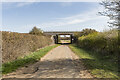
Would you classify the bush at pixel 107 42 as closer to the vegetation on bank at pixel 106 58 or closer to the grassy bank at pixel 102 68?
the vegetation on bank at pixel 106 58

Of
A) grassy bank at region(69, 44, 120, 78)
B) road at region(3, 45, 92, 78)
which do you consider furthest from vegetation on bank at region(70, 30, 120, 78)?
road at region(3, 45, 92, 78)

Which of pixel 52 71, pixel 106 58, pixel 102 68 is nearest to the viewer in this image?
pixel 52 71

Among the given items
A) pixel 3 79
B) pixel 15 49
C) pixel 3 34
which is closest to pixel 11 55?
pixel 15 49

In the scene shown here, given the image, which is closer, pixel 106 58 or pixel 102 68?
pixel 102 68

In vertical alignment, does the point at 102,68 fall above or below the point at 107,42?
below

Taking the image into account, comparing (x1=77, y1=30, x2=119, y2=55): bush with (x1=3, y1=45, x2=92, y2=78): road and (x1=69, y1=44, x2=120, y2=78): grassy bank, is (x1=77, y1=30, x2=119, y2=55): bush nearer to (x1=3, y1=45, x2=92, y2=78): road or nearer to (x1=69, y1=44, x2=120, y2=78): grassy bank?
(x1=69, y1=44, x2=120, y2=78): grassy bank

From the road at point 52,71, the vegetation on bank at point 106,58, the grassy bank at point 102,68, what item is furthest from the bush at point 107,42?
the road at point 52,71

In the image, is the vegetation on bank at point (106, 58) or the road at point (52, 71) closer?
the road at point (52, 71)

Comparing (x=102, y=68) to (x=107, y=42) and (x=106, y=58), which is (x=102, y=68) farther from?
(x=107, y=42)

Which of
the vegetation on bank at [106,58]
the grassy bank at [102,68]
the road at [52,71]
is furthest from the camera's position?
the vegetation on bank at [106,58]

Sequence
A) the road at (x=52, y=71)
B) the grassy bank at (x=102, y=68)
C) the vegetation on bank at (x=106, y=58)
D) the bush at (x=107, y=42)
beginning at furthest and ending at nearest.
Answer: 1. the bush at (x=107, y=42)
2. the vegetation on bank at (x=106, y=58)
3. the grassy bank at (x=102, y=68)
4. the road at (x=52, y=71)

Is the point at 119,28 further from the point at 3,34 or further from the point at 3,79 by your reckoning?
the point at 3,34

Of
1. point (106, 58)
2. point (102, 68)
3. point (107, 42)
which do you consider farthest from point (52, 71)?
point (107, 42)

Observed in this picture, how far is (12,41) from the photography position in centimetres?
1055
